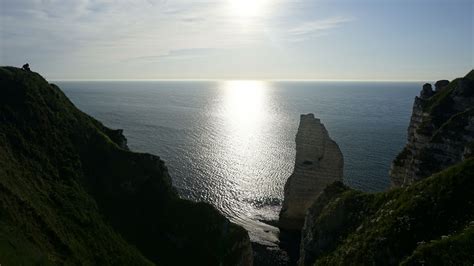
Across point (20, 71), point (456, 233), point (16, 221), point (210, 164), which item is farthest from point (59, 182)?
point (210, 164)

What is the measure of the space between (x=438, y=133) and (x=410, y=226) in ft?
81.0

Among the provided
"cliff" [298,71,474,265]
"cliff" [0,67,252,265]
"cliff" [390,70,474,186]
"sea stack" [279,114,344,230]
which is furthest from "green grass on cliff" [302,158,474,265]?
"sea stack" [279,114,344,230]

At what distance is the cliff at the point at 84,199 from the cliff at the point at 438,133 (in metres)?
28.8

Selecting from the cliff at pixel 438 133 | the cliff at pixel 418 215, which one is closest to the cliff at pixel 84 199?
the cliff at pixel 418 215

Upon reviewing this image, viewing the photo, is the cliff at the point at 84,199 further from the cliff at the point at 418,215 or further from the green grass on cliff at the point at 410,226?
the green grass on cliff at the point at 410,226

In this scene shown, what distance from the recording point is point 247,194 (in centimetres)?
10806

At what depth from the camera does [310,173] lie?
87125mm

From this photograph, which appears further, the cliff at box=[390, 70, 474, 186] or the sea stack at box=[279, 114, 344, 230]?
the sea stack at box=[279, 114, 344, 230]

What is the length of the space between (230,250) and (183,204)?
11.7m

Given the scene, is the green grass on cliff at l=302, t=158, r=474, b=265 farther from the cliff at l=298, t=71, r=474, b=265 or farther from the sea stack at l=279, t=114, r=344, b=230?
the sea stack at l=279, t=114, r=344, b=230

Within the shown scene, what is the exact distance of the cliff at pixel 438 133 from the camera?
52303 millimetres

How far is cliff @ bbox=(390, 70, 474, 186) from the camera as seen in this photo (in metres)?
52.3

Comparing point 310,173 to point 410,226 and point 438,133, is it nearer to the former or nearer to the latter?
point 438,133

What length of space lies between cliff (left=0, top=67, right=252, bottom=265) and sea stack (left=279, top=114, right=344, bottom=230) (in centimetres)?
2412
